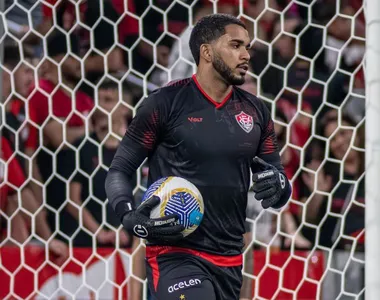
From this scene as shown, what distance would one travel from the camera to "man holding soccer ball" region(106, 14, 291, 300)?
226 centimetres

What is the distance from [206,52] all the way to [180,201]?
51cm

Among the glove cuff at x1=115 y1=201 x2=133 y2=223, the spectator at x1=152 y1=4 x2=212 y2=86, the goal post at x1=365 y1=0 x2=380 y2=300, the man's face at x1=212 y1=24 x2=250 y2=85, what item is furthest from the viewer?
the spectator at x1=152 y1=4 x2=212 y2=86

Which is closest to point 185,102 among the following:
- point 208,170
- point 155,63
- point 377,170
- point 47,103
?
point 208,170

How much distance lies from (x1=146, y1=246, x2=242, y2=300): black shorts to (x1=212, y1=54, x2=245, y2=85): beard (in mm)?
504

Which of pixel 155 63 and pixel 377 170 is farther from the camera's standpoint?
pixel 155 63

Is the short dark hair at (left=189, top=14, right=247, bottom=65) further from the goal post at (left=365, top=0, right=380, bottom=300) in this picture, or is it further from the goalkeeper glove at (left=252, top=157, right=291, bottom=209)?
the goal post at (left=365, top=0, right=380, bottom=300)

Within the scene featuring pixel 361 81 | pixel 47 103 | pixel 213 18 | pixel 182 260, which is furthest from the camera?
pixel 47 103

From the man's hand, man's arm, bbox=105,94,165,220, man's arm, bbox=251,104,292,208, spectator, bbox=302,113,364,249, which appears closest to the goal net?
spectator, bbox=302,113,364,249

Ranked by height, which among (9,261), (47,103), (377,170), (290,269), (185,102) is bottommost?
(9,261)

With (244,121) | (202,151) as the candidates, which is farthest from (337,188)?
(202,151)

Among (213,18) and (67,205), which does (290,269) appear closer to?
(67,205)

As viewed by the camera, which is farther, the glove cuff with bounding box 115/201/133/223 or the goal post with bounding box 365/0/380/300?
the goal post with bounding box 365/0/380/300

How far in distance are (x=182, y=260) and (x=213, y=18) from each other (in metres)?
0.73

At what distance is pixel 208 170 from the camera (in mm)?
2293
